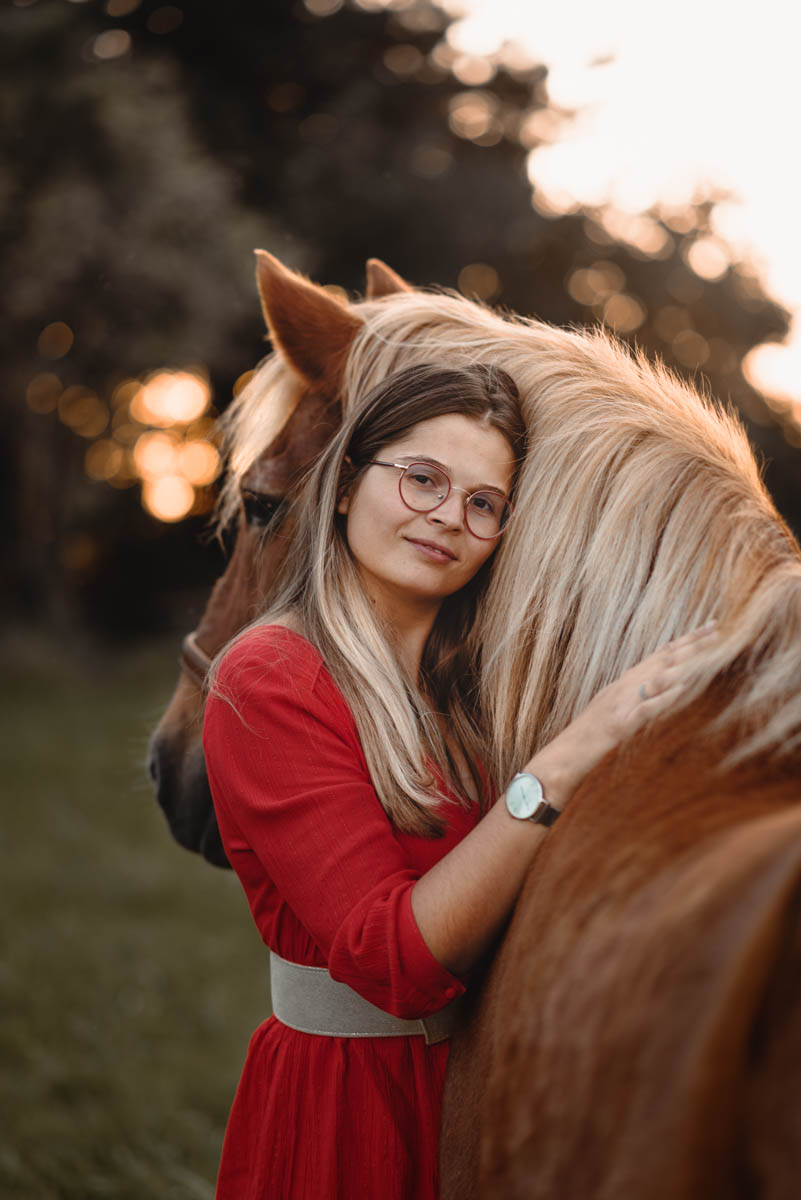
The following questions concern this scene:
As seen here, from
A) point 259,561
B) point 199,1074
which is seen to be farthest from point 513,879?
point 199,1074

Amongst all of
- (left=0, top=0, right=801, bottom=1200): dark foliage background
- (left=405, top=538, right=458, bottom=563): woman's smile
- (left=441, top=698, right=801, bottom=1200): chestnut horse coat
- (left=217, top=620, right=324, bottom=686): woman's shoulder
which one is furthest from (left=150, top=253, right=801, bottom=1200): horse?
(left=0, top=0, right=801, bottom=1200): dark foliage background

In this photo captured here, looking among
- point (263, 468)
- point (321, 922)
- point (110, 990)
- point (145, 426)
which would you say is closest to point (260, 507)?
point (263, 468)

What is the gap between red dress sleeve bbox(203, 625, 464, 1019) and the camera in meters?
1.23

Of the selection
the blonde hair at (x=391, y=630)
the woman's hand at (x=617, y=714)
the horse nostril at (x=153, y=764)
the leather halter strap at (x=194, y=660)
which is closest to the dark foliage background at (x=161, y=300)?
the horse nostril at (x=153, y=764)

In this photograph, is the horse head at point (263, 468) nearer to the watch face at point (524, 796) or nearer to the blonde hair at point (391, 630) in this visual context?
the blonde hair at point (391, 630)

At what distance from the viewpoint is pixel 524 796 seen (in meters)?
1.26

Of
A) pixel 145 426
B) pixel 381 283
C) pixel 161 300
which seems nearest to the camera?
pixel 381 283

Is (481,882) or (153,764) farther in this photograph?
(153,764)

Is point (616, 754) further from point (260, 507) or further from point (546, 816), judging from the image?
point (260, 507)

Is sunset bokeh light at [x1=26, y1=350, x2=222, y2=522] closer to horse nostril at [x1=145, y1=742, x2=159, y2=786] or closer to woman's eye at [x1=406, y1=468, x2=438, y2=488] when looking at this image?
horse nostril at [x1=145, y1=742, x2=159, y2=786]

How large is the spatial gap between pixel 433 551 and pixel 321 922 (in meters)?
0.58

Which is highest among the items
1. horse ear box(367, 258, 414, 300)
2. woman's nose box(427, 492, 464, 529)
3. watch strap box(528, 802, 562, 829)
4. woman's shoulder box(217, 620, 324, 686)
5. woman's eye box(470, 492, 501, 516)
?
horse ear box(367, 258, 414, 300)

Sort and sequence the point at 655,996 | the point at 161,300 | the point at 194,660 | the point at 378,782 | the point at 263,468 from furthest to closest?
1. the point at 161,300
2. the point at 194,660
3. the point at 263,468
4. the point at 378,782
5. the point at 655,996

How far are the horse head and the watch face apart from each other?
77cm
